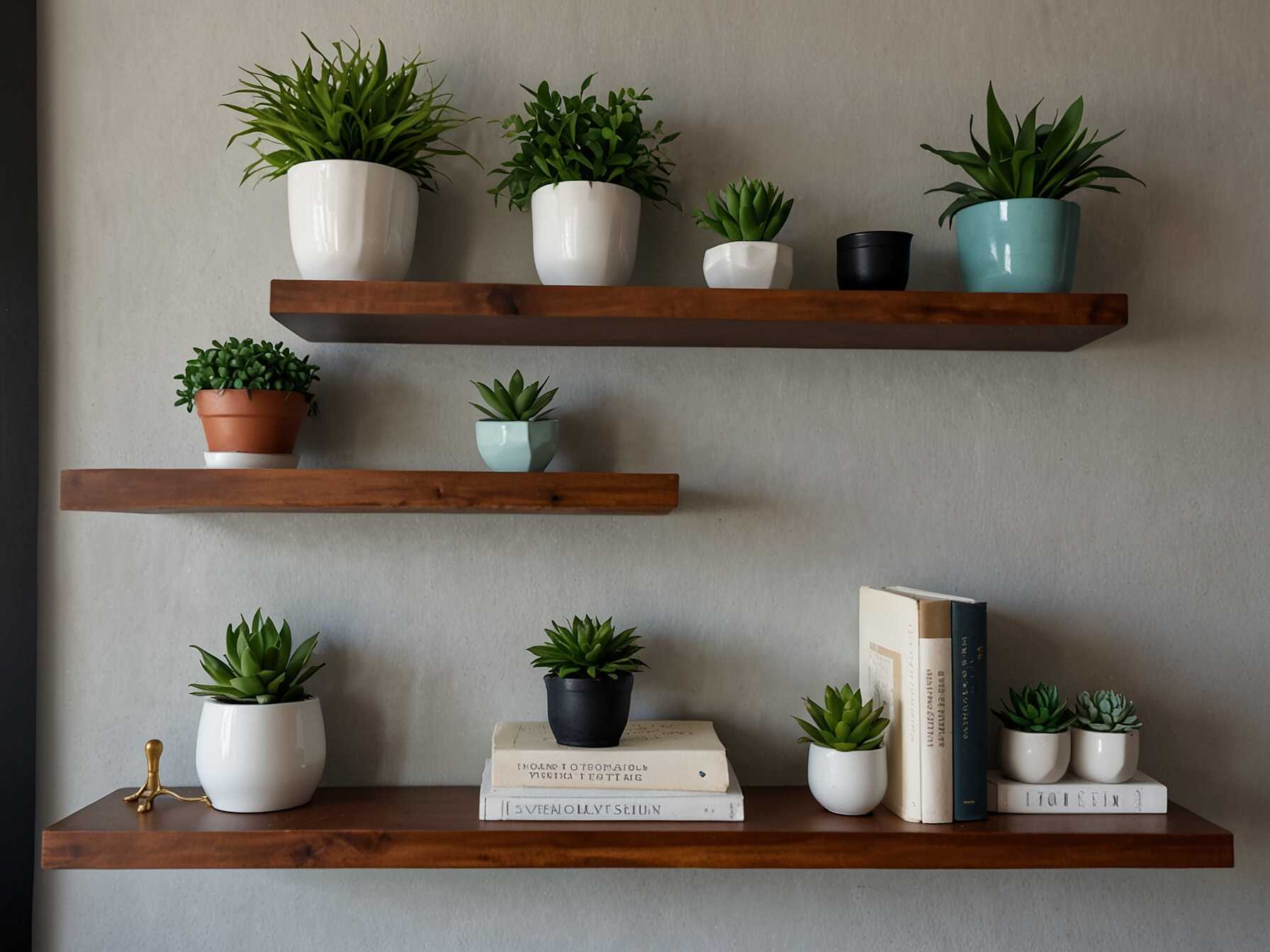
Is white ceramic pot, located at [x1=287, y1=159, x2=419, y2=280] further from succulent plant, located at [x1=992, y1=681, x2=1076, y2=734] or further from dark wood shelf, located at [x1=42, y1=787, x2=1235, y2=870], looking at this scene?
succulent plant, located at [x1=992, y1=681, x2=1076, y2=734]

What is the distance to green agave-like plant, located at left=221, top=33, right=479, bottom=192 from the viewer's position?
1.09 meters

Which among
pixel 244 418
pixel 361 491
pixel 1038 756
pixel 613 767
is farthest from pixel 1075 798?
pixel 244 418

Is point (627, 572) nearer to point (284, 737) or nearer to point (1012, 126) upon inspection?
point (284, 737)

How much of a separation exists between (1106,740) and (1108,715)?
3 cm

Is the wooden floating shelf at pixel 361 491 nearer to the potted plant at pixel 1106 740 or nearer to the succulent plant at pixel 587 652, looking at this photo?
the succulent plant at pixel 587 652

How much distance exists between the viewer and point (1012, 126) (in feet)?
4.04

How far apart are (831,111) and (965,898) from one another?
994mm

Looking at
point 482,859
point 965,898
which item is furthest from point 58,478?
point 965,898

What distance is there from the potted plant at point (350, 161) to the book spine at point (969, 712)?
734 millimetres

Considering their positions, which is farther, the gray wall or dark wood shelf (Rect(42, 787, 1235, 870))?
the gray wall

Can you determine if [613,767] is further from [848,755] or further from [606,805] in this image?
Result: [848,755]

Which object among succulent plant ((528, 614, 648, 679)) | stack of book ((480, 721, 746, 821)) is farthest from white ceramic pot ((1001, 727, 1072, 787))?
succulent plant ((528, 614, 648, 679))

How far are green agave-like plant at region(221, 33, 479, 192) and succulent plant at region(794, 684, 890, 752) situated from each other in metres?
0.77

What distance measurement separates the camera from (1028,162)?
111 cm
